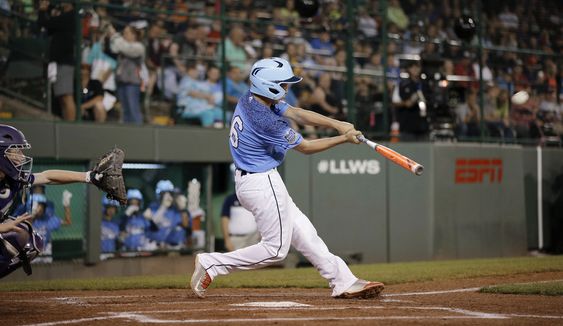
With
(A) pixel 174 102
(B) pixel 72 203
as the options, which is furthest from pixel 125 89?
(B) pixel 72 203

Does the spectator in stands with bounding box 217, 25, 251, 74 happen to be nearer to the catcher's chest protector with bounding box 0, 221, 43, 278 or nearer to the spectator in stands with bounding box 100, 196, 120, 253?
the spectator in stands with bounding box 100, 196, 120, 253

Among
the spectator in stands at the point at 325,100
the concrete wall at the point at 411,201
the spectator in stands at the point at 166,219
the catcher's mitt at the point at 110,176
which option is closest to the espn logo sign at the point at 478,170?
the concrete wall at the point at 411,201

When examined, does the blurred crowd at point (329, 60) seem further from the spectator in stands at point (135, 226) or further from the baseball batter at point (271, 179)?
the baseball batter at point (271, 179)

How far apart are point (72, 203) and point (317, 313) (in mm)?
6715

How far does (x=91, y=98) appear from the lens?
12594 millimetres

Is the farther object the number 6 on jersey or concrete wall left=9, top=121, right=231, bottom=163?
concrete wall left=9, top=121, right=231, bottom=163

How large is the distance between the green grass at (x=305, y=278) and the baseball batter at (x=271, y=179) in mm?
1711

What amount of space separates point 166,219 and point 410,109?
4.30 m

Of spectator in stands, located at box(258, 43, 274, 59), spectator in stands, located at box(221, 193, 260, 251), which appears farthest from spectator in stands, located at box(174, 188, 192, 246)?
spectator in stands, located at box(258, 43, 274, 59)

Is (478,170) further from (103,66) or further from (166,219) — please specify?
(103,66)

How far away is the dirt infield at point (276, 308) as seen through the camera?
630cm

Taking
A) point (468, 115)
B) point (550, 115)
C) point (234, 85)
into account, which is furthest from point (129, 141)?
point (550, 115)

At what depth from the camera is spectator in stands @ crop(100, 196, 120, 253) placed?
502 inches

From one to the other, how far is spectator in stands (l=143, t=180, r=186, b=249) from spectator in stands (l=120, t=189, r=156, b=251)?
0.28ft
